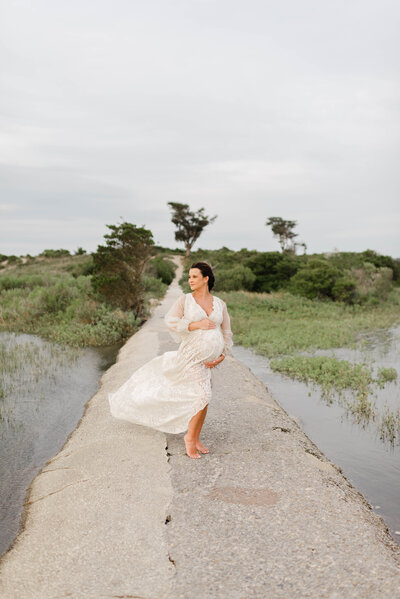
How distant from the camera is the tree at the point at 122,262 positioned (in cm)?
1692

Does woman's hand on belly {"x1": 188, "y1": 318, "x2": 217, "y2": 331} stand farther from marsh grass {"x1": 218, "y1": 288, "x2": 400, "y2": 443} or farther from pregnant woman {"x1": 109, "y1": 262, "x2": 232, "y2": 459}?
marsh grass {"x1": 218, "y1": 288, "x2": 400, "y2": 443}

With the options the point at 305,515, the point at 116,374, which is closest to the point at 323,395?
the point at 116,374

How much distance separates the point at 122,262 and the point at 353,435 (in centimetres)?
1163

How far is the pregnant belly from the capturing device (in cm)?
486

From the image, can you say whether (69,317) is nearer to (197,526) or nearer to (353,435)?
(353,435)

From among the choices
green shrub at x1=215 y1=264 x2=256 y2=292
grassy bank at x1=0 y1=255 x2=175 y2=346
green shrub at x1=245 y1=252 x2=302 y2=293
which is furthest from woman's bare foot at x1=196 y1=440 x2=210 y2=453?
green shrub at x1=245 y1=252 x2=302 y2=293

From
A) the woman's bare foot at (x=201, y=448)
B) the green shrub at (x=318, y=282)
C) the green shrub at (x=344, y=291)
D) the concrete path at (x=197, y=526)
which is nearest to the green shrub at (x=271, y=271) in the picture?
the green shrub at (x=318, y=282)

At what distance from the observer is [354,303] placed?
26.2 m

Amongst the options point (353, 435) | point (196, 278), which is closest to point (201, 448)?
point (196, 278)

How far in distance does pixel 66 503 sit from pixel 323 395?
6.53 m

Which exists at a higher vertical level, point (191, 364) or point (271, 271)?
point (271, 271)

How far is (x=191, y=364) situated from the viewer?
4.97m

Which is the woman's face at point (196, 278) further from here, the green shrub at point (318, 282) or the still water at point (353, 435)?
the green shrub at point (318, 282)

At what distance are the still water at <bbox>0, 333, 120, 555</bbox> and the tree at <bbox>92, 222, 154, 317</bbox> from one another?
137 inches
